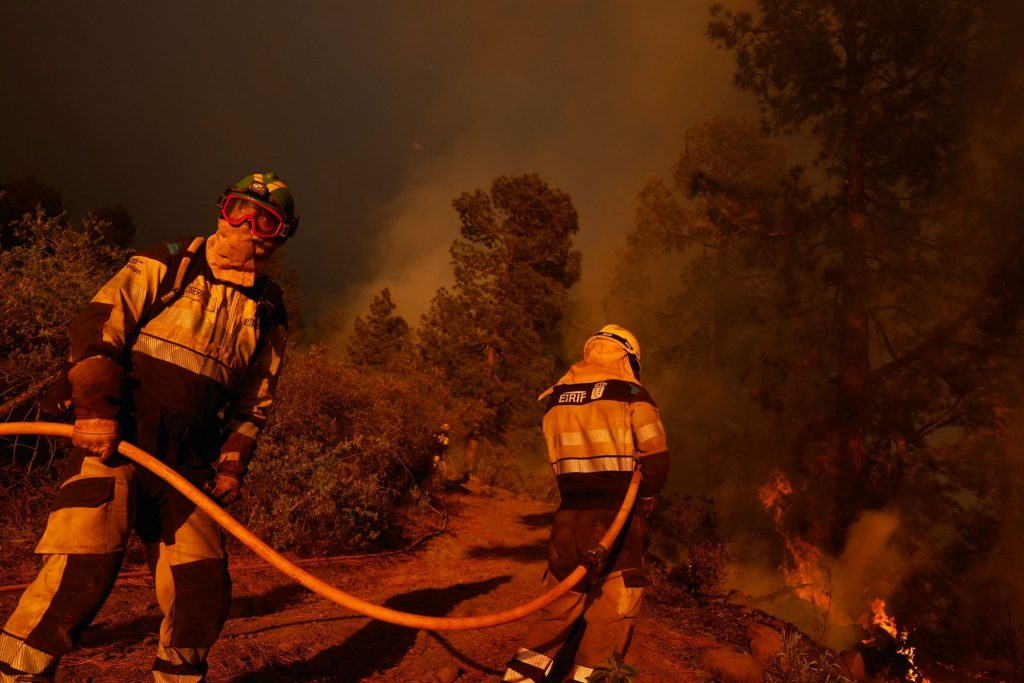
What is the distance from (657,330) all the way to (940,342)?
32.4 ft

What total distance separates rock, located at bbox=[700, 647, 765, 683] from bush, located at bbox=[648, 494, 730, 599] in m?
2.85

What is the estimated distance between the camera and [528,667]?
3072 millimetres

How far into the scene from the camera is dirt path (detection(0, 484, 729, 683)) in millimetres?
3336

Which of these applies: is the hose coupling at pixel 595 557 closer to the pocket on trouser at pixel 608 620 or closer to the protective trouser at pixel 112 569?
the pocket on trouser at pixel 608 620

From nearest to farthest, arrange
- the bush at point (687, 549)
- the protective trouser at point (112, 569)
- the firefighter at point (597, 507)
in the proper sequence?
the protective trouser at point (112, 569), the firefighter at point (597, 507), the bush at point (687, 549)

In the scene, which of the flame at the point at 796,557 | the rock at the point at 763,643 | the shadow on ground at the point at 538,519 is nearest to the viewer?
the rock at the point at 763,643

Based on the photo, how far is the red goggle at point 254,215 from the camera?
2.64 meters

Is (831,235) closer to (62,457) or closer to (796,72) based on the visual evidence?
(796,72)

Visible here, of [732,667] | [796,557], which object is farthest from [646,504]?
[796,557]

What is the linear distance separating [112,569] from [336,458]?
545 cm

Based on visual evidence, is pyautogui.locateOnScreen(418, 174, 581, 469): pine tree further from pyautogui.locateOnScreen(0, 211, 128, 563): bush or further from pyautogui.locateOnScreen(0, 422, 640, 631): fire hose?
pyautogui.locateOnScreen(0, 422, 640, 631): fire hose

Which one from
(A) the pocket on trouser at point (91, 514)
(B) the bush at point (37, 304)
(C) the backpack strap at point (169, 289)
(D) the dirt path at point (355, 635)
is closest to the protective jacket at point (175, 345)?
(C) the backpack strap at point (169, 289)

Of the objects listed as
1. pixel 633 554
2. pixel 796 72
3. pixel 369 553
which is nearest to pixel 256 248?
A: pixel 633 554

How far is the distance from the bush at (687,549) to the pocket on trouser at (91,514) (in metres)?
6.64
